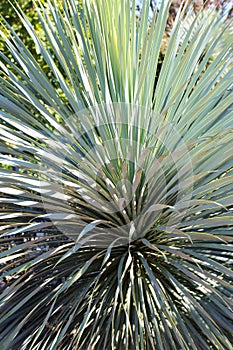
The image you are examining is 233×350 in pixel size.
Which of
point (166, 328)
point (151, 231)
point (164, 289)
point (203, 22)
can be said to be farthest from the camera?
point (203, 22)

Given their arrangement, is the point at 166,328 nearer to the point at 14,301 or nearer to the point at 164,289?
the point at 164,289

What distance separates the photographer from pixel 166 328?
1696 millimetres

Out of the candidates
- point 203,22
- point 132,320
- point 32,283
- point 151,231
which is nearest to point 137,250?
point 151,231

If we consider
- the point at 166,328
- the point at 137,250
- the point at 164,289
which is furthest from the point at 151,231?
the point at 166,328

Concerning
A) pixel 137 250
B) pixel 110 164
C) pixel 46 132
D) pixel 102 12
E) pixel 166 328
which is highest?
pixel 102 12

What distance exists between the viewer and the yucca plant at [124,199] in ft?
5.81

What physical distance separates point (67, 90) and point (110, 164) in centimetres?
47

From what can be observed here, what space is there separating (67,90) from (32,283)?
33.2 inches

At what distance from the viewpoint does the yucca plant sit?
1.77 meters

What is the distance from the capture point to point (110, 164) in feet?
6.26

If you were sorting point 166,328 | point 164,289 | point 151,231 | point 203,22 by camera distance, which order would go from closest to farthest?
point 166,328
point 164,289
point 151,231
point 203,22

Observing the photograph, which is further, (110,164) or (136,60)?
(136,60)

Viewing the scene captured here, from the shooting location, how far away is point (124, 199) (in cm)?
179

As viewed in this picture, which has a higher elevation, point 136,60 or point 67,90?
point 136,60
